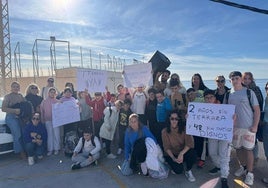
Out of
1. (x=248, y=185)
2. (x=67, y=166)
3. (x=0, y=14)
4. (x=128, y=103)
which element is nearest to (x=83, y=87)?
(x=128, y=103)

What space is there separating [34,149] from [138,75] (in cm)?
323

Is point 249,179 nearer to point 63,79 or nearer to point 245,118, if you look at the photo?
point 245,118

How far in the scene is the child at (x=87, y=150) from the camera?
510 centimetres

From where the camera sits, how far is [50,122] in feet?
19.7

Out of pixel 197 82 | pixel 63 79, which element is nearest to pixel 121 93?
pixel 197 82

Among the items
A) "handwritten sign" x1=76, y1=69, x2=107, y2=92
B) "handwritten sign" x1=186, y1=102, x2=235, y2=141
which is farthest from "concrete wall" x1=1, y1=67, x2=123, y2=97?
"handwritten sign" x1=186, y1=102, x2=235, y2=141

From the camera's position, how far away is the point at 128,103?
5.58m

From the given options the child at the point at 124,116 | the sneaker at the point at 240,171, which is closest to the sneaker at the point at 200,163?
the sneaker at the point at 240,171

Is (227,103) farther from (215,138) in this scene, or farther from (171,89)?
(171,89)

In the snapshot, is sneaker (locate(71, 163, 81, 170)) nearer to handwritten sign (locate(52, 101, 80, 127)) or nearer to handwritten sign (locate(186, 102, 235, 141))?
handwritten sign (locate(52, 101, 80, 127))

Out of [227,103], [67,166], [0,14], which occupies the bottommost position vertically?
[67,166]

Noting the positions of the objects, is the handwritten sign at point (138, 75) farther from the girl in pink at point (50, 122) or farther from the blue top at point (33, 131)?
the blue top at point (33, 131)

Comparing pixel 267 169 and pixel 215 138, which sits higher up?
pixel 215 138

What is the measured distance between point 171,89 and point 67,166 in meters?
2.96
